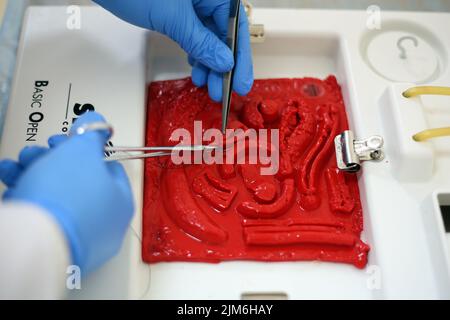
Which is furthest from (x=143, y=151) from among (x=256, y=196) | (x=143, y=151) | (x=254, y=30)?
(x=254, y=30)

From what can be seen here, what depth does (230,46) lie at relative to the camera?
3.92 feet

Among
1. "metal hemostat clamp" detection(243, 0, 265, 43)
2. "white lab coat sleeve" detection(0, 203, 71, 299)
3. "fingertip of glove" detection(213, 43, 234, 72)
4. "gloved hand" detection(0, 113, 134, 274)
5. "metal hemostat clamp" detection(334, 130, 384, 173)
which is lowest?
"white lab coat sleeve" detection(0, 203, 71, 299)

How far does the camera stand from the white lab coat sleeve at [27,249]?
74 centimetres

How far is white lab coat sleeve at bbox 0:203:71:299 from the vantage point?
29.0 inches

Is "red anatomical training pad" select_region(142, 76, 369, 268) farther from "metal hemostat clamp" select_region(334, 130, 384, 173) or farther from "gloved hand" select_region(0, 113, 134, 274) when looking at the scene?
"gloved hand" select_region(0, 113, 134, 274)

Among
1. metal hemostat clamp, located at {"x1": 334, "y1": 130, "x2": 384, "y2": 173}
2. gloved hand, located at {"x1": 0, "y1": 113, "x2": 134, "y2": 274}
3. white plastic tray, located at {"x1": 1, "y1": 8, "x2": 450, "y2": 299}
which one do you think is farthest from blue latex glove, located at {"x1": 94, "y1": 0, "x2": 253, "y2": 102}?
gloved hand, located at {"x1": 0, "y1": 113, "x2": 134, "y2": 274}

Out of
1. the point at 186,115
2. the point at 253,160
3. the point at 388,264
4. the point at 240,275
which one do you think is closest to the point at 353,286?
the point at 388,264

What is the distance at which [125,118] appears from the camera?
3.88 feet

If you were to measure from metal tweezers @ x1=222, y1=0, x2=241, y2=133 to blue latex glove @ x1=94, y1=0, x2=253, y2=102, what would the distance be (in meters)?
0.02

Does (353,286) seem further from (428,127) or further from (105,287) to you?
(105,287)

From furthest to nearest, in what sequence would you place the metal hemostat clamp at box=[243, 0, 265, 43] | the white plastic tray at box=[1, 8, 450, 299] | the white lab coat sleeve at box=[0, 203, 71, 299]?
the metal hemostat clamp at box=[243, 0, 265, 43] → the white plastic tray at box=[1, 8, 450, 299] → the white lab coat sleeve at box=[0, 203, 71, 299]

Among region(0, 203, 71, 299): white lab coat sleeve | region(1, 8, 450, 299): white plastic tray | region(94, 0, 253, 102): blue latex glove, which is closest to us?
region(0, 203, 71, 299): white lab coat sleeve

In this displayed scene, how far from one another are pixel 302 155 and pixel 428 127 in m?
0.30

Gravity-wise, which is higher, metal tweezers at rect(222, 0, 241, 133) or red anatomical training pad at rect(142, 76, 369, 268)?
metal tweezers at rect(222, 0, 241, 133)
